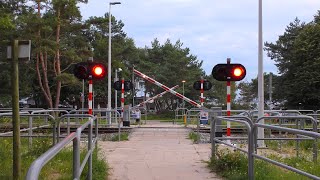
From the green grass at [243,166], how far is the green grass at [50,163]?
2.28 meters

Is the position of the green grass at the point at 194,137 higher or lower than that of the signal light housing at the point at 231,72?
lower

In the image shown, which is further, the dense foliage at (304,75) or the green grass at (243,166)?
the dense foliage at (304,75)

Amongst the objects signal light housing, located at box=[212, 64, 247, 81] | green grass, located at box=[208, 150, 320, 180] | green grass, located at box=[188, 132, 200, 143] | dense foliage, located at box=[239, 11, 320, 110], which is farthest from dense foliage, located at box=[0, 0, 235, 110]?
green grass, located at box=[208, 150, 320, 180]

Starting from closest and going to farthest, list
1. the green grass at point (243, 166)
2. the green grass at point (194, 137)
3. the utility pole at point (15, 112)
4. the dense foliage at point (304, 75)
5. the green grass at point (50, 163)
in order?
the utility pole at point (15, 112), the green grass at point (243, 166), the green grass at point (50, 163), the green grass at point (194, 137), the dense foliage at point (304, 75)

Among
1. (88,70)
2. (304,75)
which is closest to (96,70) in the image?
(88,70)

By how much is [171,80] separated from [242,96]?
37209mm

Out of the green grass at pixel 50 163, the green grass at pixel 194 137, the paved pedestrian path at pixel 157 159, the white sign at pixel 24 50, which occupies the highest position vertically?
the white sign at pixel 24 50

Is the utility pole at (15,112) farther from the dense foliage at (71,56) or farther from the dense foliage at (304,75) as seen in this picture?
the dense foliage at (304,75)

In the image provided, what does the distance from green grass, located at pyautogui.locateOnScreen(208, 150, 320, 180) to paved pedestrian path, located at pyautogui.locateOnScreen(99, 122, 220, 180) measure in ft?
0.81

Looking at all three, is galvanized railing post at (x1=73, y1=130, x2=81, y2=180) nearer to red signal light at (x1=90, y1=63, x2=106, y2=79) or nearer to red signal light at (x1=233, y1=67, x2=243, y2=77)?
red signal light at (x1=233, y1=67, x2=243, y2=77)

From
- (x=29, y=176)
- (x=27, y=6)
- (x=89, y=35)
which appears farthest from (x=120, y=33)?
(x=29, y=176)

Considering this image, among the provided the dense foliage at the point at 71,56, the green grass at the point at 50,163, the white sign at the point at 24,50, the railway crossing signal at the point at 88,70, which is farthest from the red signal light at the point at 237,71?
the dense foliage at the point at 71,56

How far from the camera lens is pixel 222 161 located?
10281 mm

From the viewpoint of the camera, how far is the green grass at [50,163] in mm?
8539
